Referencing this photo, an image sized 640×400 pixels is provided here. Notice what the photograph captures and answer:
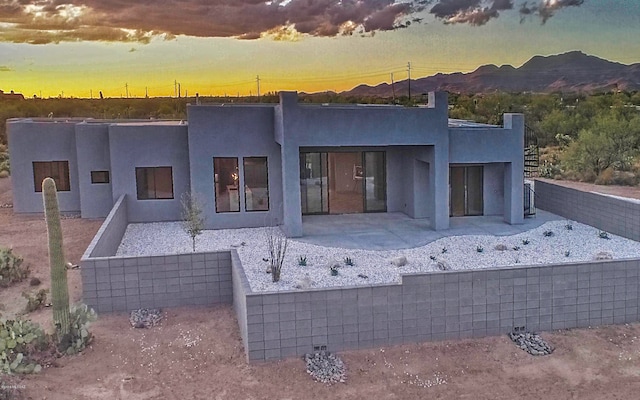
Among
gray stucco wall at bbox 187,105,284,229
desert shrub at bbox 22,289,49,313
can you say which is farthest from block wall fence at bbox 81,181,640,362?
gray stucco wall at bbox 187,105,284,229

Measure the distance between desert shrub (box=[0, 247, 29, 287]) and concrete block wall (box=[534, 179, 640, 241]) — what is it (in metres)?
14.9

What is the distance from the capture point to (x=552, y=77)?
74.0m

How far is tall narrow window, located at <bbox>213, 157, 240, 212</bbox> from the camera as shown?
17.6 m

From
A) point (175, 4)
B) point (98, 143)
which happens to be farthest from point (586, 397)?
point (175, 4)

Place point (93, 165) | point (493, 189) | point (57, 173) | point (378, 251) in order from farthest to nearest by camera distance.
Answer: point (57, 173) → point (93, 165) → point (493, 189) → point (378, 251)

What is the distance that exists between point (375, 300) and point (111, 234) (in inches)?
286

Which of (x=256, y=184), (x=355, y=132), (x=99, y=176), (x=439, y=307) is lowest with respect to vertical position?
(x=439, y=307)

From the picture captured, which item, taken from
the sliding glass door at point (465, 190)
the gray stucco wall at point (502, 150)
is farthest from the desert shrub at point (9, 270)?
the sliding glass door at point (465, 190)

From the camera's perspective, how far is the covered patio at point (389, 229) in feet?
50.5

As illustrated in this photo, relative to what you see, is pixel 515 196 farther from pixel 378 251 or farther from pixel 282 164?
pixel 282 164

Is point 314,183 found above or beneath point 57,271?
above

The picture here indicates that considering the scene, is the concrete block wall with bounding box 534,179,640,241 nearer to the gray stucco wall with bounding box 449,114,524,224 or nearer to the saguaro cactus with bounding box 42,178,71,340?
the gray stucco wall with bounding box 449,114,524,224

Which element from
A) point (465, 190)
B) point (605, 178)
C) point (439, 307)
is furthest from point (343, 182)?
point (605, 178)

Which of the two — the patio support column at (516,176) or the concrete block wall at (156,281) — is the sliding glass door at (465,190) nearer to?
the patio support column at (516,176)
